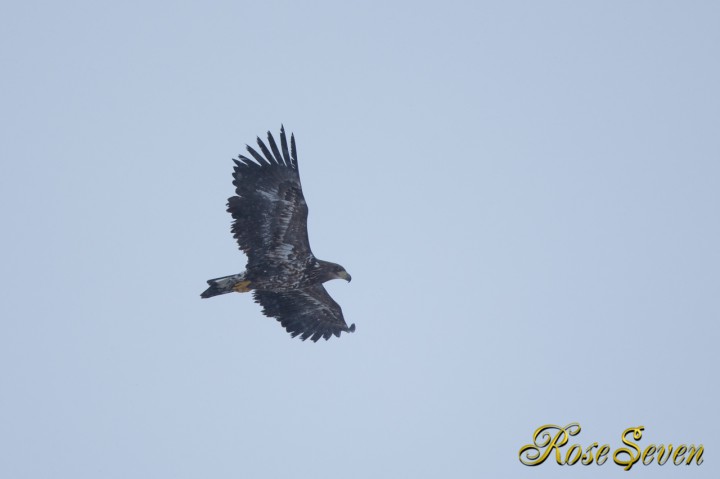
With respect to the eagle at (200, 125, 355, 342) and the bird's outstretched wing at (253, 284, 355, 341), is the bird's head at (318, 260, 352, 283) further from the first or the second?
the bird's outstretched wing at (253, 284, 355, 341)

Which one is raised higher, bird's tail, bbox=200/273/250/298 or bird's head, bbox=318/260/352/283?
bird's head, bbox=318/260/352/283

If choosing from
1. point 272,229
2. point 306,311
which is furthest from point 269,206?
point 306,311

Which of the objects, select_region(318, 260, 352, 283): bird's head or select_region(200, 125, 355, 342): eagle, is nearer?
select_region(200, 125, 355, 342): eagle

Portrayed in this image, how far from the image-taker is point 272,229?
65.4 ft

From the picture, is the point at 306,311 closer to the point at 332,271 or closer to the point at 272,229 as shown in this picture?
the point at 332,271

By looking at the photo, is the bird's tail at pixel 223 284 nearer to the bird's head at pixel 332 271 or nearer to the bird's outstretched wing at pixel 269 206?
the bird's outstretched wing at pixel 269 206

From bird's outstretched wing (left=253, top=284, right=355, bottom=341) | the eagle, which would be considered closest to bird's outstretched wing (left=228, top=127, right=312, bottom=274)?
the eagle

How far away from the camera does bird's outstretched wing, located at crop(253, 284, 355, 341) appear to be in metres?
21.9

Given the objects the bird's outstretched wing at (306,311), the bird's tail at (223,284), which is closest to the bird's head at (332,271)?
the bird's outstretched wing at (306,311)

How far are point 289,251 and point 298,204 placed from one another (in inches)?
44.4

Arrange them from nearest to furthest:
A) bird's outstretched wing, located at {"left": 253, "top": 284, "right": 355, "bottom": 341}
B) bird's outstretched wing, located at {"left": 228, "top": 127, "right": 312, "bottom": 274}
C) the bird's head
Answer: bird's outstretched wing, located at {"left": 228, "top": 127, "right": 312, "bottom": 274} → the bird's head → bird's outstretched wing, located at {"left": 253, "top": 284, "right": 355, "bottom": 341}

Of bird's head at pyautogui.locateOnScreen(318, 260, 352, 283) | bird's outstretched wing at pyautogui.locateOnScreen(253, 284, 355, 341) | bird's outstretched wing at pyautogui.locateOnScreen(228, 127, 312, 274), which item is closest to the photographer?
bird's outstretched wing at pyautogui.locateOnScreen(228, 127, 312, 274)

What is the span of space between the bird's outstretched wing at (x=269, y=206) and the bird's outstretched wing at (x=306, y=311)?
1.88 m

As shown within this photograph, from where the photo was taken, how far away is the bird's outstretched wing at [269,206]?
1948 centimetres
